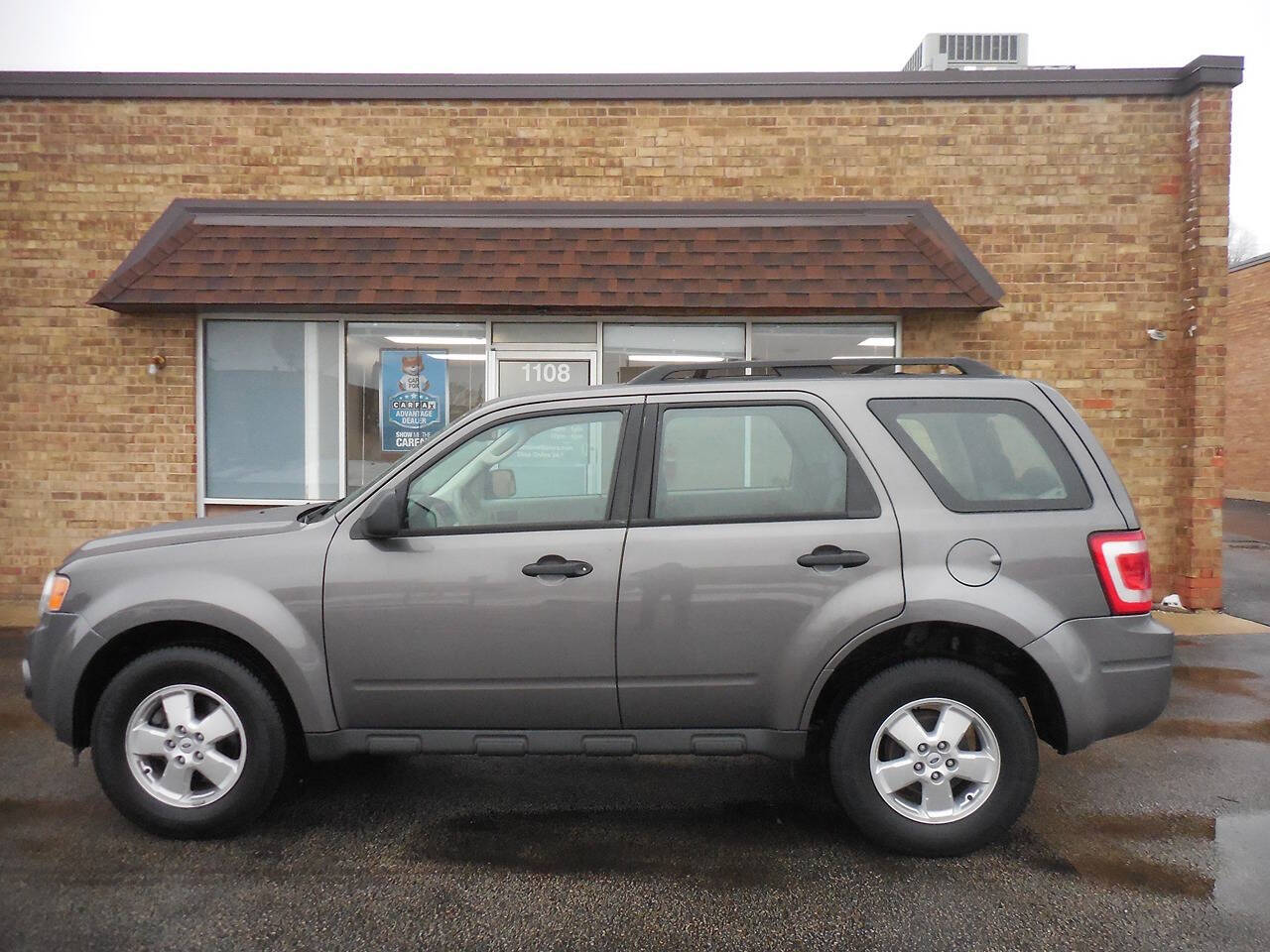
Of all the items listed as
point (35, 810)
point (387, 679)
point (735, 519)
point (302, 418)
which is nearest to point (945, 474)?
point (735, 519)

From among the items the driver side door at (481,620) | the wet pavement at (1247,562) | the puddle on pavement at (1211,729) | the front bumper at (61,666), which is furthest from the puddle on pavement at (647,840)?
the wet pavement at (1247,562)

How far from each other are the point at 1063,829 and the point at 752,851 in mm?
1383

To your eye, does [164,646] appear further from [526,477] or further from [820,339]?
[820,339]

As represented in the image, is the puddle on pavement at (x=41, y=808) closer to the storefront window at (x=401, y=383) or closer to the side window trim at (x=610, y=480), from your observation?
the side window trim at (x=610, y=480)

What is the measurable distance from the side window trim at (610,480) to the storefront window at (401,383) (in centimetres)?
516

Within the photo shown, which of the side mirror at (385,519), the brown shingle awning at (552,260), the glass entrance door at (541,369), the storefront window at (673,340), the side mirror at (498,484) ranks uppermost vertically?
the brown shingle awning at (552,260)

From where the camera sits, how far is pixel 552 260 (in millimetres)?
8219

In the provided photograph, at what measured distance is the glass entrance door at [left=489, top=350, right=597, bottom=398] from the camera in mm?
8688

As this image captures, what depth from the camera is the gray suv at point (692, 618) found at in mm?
3396

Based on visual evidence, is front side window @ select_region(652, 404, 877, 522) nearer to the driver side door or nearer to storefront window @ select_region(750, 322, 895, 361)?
the driver side door

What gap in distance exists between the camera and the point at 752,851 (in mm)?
3508

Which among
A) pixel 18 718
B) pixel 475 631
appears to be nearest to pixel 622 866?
pixel 475 631

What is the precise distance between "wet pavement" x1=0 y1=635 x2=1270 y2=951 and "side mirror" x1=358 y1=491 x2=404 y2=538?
50.1 inches

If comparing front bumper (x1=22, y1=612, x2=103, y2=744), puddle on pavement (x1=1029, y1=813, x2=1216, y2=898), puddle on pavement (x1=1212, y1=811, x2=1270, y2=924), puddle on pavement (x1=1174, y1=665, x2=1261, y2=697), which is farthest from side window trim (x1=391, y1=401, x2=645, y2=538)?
puddle on pavement (x1=1174, y1=665, x2=1261, y2=697)
